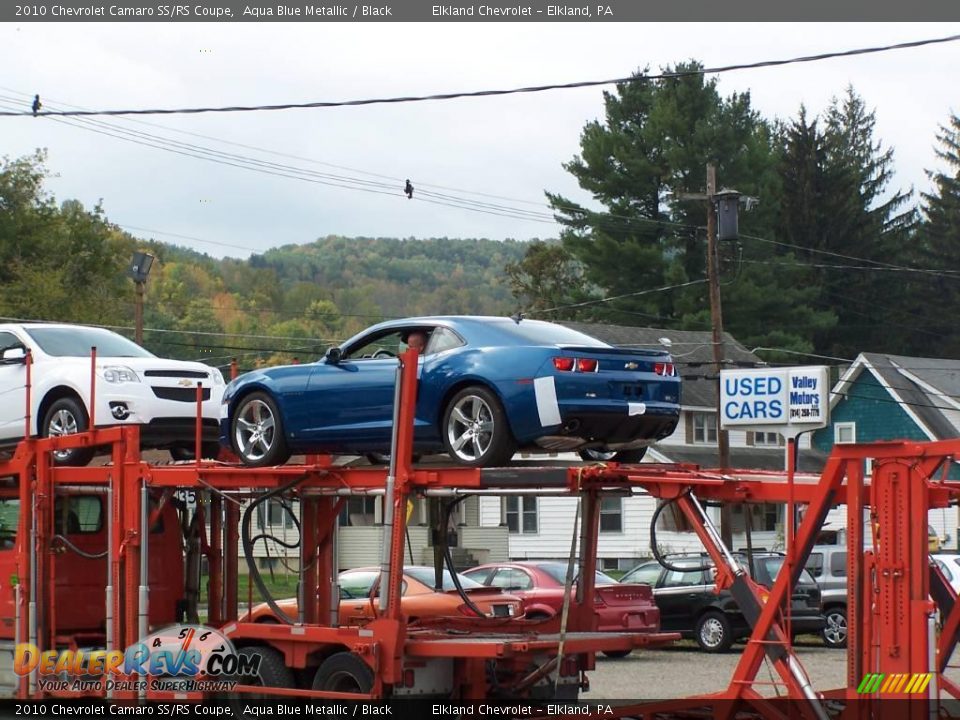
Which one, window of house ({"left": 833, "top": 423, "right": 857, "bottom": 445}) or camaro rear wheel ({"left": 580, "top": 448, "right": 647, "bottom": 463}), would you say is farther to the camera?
window of house ({"left": 833, "top": 423, "right": 857, "bottom": 445})

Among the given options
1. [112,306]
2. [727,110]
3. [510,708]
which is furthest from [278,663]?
[727,110]

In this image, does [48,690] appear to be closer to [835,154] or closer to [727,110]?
[727,110]

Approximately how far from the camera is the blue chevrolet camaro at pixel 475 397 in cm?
1061

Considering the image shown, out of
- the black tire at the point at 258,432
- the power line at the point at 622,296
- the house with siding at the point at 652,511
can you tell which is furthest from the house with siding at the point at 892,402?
the black tire at the point at 258,432

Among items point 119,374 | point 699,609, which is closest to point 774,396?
point 699,609

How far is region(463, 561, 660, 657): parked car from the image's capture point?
61.5 ft

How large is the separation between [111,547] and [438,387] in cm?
288

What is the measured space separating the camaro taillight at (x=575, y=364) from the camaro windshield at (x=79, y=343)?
5373mm

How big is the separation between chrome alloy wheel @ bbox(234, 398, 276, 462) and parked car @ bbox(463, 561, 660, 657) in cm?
658

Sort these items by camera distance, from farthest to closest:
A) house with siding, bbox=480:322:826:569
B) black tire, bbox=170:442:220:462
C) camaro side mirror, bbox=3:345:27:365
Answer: house with siding, bbox=480:322:826:569
black tire, bbox=170:442:220:462
camaro side mirror, bbox=3:345:27:365

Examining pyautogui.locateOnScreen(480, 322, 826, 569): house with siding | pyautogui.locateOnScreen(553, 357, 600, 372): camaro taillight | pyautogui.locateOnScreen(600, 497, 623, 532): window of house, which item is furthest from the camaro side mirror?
pyautogui.locateOnScreen(600, 497, 623, 532): window of house

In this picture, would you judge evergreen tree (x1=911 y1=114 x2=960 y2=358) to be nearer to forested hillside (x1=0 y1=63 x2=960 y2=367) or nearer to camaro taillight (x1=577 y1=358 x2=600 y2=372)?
forested hillside (x1=0 y1=63 x2=960 y2=367)

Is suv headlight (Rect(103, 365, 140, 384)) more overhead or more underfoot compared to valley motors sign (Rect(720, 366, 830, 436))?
more overhead

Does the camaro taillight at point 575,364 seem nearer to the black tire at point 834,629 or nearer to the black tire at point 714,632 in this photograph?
the black tire at point 714,632
